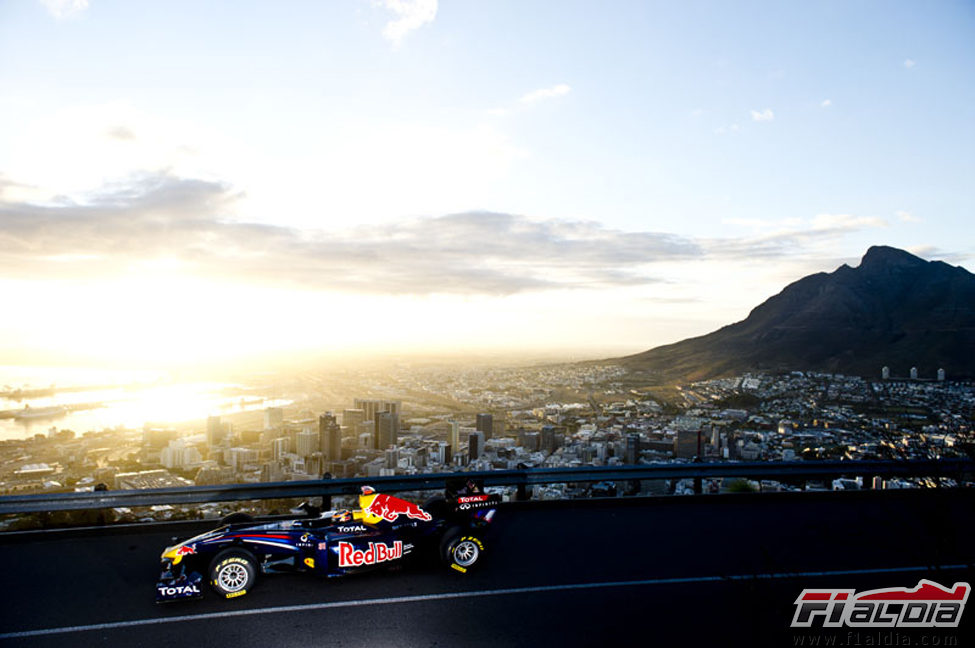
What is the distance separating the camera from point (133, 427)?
1636cm

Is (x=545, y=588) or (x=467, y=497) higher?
(x=467, y=497)

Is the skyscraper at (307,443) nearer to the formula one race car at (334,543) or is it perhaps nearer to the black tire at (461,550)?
the formula one race car at (334,543)

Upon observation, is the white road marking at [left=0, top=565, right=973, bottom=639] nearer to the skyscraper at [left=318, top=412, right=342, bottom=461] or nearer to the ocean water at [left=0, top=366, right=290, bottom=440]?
the skyscraper at [left=318, top=412, right=342, bottom=461]

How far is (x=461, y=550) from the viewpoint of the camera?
25.2ft

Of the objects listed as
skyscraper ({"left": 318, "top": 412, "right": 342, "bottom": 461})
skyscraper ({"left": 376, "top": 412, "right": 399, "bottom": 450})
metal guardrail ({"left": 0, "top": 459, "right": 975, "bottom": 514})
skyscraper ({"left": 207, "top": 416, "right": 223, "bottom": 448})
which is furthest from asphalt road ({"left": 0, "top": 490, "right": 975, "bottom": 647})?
skyscraper ({"left": 376, "top": 412, "right": 399, "bottom": 450})

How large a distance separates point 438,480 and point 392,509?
2.55 metres

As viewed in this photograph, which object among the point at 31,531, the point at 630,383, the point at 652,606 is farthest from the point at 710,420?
the point at 31,531

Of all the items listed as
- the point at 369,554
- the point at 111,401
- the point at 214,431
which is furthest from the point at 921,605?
the point at 111,401

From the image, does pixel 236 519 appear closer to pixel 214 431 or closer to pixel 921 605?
pixel 214 431

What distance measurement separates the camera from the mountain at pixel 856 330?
2583cm

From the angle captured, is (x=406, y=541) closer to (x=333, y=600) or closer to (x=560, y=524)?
(x=333, y=600)

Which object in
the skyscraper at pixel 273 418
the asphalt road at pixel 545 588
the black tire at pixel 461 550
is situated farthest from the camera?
the skyscraper at pixel 273 418

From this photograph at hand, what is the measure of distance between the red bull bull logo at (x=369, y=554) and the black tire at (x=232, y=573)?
99 centimetres

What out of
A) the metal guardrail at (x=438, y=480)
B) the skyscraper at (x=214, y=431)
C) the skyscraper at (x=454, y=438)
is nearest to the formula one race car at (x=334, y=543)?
the metal guardrail at (x=438, y=480)
